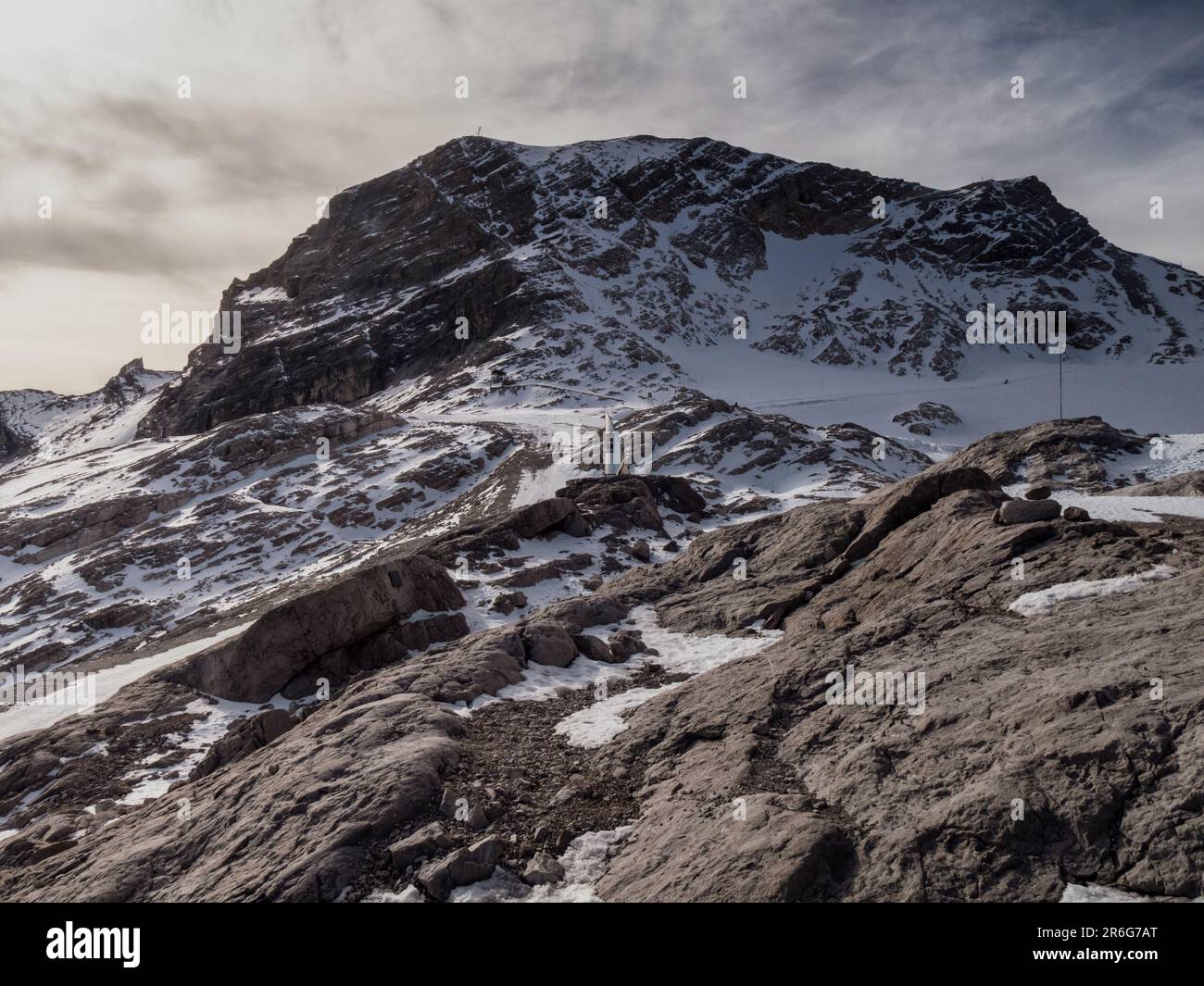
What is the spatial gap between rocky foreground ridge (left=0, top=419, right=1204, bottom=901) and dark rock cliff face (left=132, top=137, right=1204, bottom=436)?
7980 cm

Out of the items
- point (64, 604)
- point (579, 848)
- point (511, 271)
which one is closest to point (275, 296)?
point (511, 271)

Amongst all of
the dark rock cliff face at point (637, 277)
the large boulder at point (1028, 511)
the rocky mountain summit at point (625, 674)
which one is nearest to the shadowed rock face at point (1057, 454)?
the rocky mountain summit at point (625, 674)

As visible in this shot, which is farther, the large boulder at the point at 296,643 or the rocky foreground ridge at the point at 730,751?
the large boulder at the point at 296,643

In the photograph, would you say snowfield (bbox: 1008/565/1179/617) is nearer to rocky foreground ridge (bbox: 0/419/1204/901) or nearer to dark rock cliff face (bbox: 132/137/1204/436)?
rocky foreground ridge (bbox: 0/419/1204/901)

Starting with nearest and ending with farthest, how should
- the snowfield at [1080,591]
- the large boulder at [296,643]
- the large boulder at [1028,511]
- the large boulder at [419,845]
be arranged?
the large boulder at [419,845] < the snowfield at [1080,591] < the large boulder at [1028,511] < the large boulder at [296,643]

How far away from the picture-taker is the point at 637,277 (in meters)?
135

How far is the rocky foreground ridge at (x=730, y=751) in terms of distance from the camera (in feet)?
21.7

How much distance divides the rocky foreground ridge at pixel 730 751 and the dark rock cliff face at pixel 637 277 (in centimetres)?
7980

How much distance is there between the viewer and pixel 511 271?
418 ft

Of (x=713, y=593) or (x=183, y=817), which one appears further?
(x=713, y=593)

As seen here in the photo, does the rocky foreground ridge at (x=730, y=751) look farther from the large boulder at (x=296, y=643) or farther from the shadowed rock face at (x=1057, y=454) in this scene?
the shadowed rock face at (x=1057, y=454)
